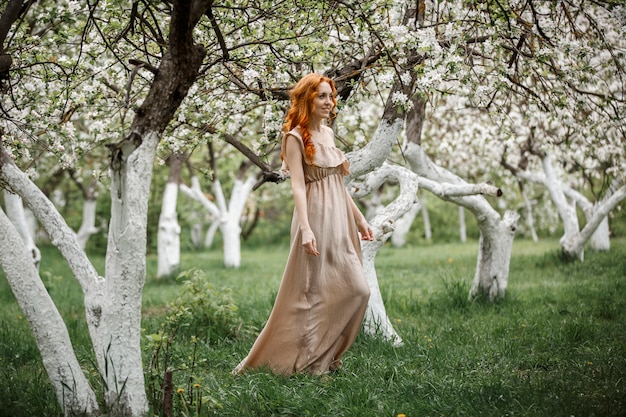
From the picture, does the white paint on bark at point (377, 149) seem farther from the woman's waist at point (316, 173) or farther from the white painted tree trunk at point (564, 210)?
the white painted tree trunk at point (564, 210)

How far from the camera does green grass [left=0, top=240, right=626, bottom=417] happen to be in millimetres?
3666

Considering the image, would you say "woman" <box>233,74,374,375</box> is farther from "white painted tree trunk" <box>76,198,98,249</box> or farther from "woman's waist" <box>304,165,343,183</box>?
"white painted tree trunk" <box>76,198,98,249</box>

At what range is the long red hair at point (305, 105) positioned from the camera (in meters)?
4.23

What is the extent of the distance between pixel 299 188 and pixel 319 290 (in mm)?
757

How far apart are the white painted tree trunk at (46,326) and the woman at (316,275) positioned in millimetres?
1400

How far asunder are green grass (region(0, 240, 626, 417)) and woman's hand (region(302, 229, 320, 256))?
2.92ft

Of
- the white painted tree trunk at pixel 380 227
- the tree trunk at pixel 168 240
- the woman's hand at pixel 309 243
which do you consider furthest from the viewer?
the tree trunk at pixel 168 240

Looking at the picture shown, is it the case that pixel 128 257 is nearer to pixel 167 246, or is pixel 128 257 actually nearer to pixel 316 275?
pixel 316 275

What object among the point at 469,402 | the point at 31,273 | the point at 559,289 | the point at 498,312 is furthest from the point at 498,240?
the point at 31,273

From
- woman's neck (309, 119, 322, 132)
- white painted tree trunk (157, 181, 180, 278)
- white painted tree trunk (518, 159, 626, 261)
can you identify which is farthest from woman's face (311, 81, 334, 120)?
white painted tree trunk (157, 181, 180, 278)

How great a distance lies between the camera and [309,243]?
4082 mm

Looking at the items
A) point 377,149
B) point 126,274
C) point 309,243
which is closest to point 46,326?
point 126,274

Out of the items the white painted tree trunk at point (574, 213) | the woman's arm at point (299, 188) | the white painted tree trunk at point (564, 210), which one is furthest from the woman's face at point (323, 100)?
the white painted tree trunk at point (564, 210)

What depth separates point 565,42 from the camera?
4230 mm
